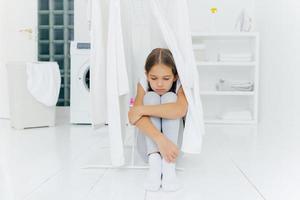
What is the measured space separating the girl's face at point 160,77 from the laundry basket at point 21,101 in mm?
1913

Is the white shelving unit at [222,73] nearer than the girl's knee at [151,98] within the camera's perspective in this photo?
No

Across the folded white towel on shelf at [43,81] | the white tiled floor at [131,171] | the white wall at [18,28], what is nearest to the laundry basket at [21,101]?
the folded white towel on shelf at [43,81]

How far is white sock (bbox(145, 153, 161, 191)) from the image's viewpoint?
5.32ft

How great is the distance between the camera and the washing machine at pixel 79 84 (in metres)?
3.79

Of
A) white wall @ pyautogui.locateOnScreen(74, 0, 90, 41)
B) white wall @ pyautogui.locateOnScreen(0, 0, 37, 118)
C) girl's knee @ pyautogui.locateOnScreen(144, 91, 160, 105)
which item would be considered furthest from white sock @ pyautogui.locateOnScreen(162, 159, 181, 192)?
white wall @ pyautogui.locateOnScreen(74, 0, 90, 41)

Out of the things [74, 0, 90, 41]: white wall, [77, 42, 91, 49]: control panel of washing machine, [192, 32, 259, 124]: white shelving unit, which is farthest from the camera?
[74, 0, 90, 41]: white wall

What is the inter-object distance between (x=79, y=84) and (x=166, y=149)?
230cm

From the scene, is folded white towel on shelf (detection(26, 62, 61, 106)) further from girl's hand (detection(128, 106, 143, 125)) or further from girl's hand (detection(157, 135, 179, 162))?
girl's hand (detection(157, 135, 179, 162))

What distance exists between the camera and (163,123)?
6.02 ft

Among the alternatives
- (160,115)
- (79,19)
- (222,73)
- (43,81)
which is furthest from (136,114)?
(79,19)

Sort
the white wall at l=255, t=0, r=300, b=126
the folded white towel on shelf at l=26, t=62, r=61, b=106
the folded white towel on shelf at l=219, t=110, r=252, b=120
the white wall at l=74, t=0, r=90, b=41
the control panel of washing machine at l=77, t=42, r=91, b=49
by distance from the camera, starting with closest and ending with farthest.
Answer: the white wall at l=255, t=0, r=300, b=126 → the folded white towel on shelf at l=26, t=62, r=61, b=106 → the control panel of washing machine at l=77, t=42, r=91, b=49 → the folded white towel on shelf at l=219, t=110, r=252, b=120 → the white wall at l=74, t=0, r=90, b=41

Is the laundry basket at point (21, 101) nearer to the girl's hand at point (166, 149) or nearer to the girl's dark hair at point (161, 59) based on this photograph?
the girl's dark hair at point (161, 59)

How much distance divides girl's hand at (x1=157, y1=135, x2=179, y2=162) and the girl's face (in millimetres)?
283

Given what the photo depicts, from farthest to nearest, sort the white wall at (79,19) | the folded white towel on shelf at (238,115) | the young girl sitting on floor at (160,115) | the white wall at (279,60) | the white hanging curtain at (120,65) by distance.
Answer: the white wall at (79,19)
the folded white towel on shelf at (238,115)
the white wall at (279,60)
the white hanging curtain at (120,65)
the young girl sitting on floor at (160,115)
